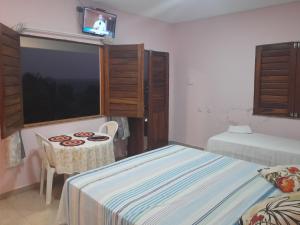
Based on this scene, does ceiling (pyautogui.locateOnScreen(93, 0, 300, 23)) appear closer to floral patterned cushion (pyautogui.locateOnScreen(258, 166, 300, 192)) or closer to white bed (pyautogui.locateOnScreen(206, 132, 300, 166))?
white bed (pyautogui.locateOnScreen(206, 132, 300, 166))

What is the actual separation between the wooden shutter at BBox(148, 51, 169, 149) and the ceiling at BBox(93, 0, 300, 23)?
2.22ft

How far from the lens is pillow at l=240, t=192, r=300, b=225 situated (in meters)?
1.15

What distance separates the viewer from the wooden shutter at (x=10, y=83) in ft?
7.51

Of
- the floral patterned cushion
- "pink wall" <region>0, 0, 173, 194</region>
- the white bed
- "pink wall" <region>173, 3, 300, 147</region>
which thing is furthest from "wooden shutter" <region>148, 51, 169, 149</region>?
the floral patterned cushion

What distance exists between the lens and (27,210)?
2547 mm

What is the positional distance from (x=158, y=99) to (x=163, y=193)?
283 centimetres

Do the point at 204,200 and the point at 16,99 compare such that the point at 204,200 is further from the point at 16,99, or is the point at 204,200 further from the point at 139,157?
the point at 16,99

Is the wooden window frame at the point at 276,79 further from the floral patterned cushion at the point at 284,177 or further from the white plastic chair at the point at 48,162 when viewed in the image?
the white plastic chair at the point at 48,162

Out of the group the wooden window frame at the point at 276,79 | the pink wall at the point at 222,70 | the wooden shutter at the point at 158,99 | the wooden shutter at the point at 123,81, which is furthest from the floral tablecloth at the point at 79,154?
the wooden window frame at the point at 276,79

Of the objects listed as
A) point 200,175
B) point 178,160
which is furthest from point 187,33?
point 200,175

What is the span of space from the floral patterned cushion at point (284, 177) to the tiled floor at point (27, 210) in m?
2.02

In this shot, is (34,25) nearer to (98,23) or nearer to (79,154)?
(98,23)

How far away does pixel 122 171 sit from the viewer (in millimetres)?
1986

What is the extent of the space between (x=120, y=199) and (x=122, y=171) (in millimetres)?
455
